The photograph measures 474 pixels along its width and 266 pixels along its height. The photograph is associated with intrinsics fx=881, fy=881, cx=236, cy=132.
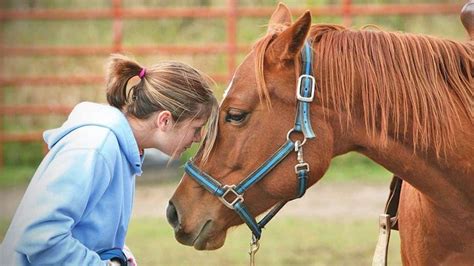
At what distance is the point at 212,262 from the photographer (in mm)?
6578

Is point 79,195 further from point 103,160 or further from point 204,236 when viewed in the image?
point 204,236

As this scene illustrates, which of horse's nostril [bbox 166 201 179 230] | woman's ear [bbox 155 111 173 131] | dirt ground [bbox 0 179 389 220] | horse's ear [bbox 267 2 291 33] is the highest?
horse's ear [bbox 267 2 291 33]

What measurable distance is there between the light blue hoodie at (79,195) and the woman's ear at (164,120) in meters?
0.12

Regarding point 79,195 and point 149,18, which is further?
point 149,18

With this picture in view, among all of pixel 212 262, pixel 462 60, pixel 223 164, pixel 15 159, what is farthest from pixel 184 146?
pixel 15 159

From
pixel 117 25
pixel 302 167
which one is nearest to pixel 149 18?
pixel 117 25

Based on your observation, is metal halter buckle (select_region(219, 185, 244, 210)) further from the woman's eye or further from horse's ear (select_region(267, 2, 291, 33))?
horse's ear (select_region(267, 2, 291, 33))

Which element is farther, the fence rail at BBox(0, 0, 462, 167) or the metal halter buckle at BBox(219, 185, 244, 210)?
the fence rail at BBox(0, 0, 462, 167)

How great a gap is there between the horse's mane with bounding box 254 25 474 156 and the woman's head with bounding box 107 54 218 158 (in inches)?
10.9

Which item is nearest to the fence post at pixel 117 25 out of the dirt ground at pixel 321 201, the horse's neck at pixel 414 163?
the dirt ground at pixel 321 201

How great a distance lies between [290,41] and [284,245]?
434cm

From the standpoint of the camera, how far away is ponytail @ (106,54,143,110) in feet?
10.4

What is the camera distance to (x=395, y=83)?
2.95 m

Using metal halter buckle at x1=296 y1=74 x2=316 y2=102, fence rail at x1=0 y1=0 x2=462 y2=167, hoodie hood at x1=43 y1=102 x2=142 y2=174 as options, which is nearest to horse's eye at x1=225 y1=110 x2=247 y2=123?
metal halter buckle at x1=296 y1=74 x2=316 y2=102
